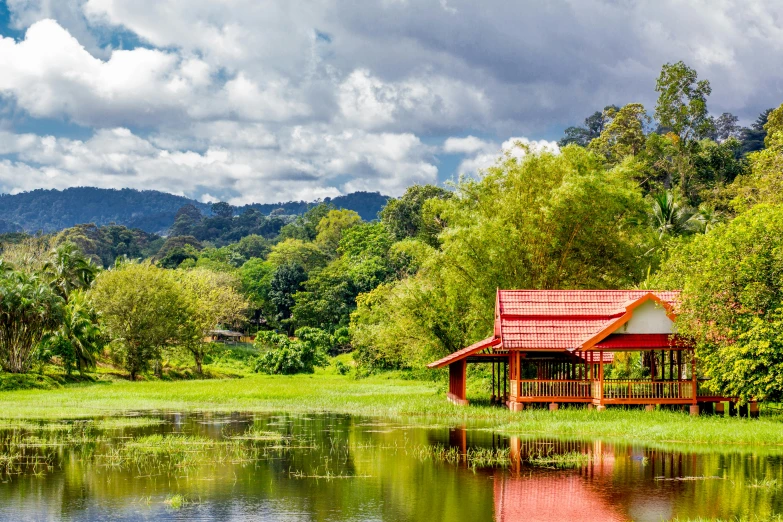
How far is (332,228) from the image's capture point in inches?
5536

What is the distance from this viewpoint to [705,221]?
57125mm

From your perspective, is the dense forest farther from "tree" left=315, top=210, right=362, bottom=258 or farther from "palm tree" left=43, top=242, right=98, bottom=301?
"tree" left=315, top=210, right=362, bottom=258

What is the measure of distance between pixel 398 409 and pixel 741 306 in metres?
14.9

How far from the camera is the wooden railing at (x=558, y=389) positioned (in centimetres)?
3484

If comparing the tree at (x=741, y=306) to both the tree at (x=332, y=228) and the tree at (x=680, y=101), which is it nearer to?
the tree at (x=680, y=101)

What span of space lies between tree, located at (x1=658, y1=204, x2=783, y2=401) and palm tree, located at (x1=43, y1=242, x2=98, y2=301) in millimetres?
50873

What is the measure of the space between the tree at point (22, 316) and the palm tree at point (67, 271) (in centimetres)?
1259

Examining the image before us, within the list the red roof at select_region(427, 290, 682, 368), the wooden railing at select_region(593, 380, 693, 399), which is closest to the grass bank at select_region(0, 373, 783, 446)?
the wooden railing at select_region(593, 380, 693, 399)

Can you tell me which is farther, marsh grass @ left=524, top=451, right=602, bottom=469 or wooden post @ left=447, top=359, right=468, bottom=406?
wooden post @ left=447, top=359, right=468, bottom=406

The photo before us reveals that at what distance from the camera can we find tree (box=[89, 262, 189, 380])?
62125 millimetres

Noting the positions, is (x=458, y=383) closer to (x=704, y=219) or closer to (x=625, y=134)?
(x=704, y=219)

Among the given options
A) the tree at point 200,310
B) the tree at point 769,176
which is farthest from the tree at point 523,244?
the tree at point 200,310

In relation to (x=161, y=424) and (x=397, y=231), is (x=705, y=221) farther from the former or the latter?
(x=397, y=231)

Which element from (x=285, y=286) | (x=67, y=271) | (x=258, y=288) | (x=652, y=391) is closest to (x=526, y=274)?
(x=652, y=391)
